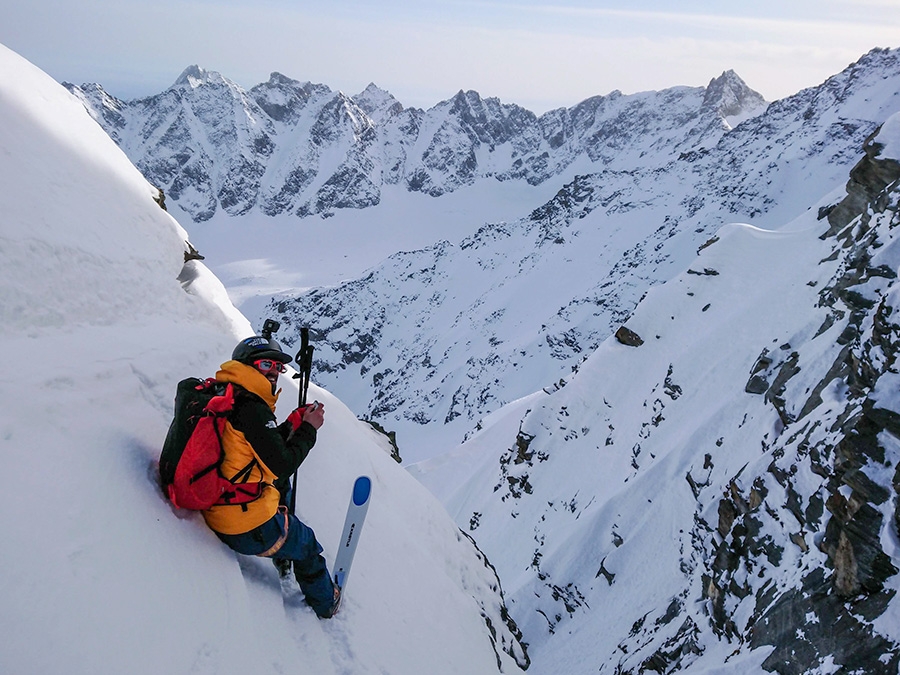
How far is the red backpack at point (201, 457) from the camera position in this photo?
4961mm

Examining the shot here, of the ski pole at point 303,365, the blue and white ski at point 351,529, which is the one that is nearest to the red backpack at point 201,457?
the ski pole at point 303,365

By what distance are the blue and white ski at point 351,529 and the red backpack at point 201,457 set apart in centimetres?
156

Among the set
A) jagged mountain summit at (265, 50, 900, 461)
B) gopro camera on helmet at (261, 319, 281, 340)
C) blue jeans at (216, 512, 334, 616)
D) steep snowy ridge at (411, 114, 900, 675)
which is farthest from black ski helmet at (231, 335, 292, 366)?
jagged mountain summit at (265, 50, 900, 461)

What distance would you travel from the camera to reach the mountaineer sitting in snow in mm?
5027

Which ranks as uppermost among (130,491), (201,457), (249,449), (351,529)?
(249,449)

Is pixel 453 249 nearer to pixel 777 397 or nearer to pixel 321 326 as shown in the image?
pixel 321 326

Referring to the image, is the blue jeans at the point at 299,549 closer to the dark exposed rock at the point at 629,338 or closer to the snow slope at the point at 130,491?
the snow slope at the point at 130,491

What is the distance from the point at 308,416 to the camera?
5539 mm

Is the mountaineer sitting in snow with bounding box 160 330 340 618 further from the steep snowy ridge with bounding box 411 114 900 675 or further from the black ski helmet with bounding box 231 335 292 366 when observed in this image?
the steep snowy ridge with bounding box 411 114 900 675

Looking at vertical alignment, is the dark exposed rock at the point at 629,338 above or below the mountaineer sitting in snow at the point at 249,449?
below

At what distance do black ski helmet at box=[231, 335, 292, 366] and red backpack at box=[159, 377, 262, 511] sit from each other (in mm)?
306

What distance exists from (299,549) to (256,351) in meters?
2.00

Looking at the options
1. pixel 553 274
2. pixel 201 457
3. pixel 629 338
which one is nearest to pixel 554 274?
pixel 553 274

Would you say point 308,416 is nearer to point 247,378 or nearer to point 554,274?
point 247,378
